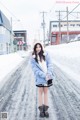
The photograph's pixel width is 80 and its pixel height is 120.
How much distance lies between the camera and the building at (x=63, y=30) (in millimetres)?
100088

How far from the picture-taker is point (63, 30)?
4001 inches

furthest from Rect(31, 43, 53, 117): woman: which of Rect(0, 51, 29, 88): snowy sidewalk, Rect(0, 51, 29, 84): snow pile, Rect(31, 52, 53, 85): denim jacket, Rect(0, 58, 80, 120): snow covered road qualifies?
Rect(0, 51, 29, 84): snow pile

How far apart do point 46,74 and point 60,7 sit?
9277cm

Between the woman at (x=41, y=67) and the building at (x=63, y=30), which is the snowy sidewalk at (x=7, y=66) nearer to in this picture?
the woman at (x=41, y=67)

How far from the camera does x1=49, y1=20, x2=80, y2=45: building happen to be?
10009 centimetres

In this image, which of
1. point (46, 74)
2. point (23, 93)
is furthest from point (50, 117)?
point (23, 93)

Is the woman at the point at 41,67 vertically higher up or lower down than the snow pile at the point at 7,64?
higher up

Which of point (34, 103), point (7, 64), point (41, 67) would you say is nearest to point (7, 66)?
Result: point (7, 64)

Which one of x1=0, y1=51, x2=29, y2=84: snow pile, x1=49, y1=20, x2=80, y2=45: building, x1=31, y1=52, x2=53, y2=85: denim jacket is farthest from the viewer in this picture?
x1=49, y1=20, x2=80, y2=45: building

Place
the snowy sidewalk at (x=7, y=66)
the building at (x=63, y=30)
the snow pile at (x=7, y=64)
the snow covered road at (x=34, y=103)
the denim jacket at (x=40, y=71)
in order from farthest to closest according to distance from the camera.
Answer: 1. the building at (x=63, y=30)
2. the snow pile at (x=7, y=64)
3. the snowy sidewalk at (x=7, y=66)
4. the snow covered road at (x=34, y=103)
5. the denim jacket at (x=40, y=71)

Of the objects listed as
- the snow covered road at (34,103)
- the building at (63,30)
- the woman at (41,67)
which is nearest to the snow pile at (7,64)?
the snow covered road at (34,103)

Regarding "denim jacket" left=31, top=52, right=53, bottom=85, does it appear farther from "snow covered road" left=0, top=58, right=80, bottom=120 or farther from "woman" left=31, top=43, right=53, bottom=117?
"snow covered road" left=0, top=58, right=80, bottom=120

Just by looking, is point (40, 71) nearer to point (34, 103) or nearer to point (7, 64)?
point (34, 103)

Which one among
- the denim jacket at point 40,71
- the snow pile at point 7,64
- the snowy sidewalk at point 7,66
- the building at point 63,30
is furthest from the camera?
the building at point 63,30
